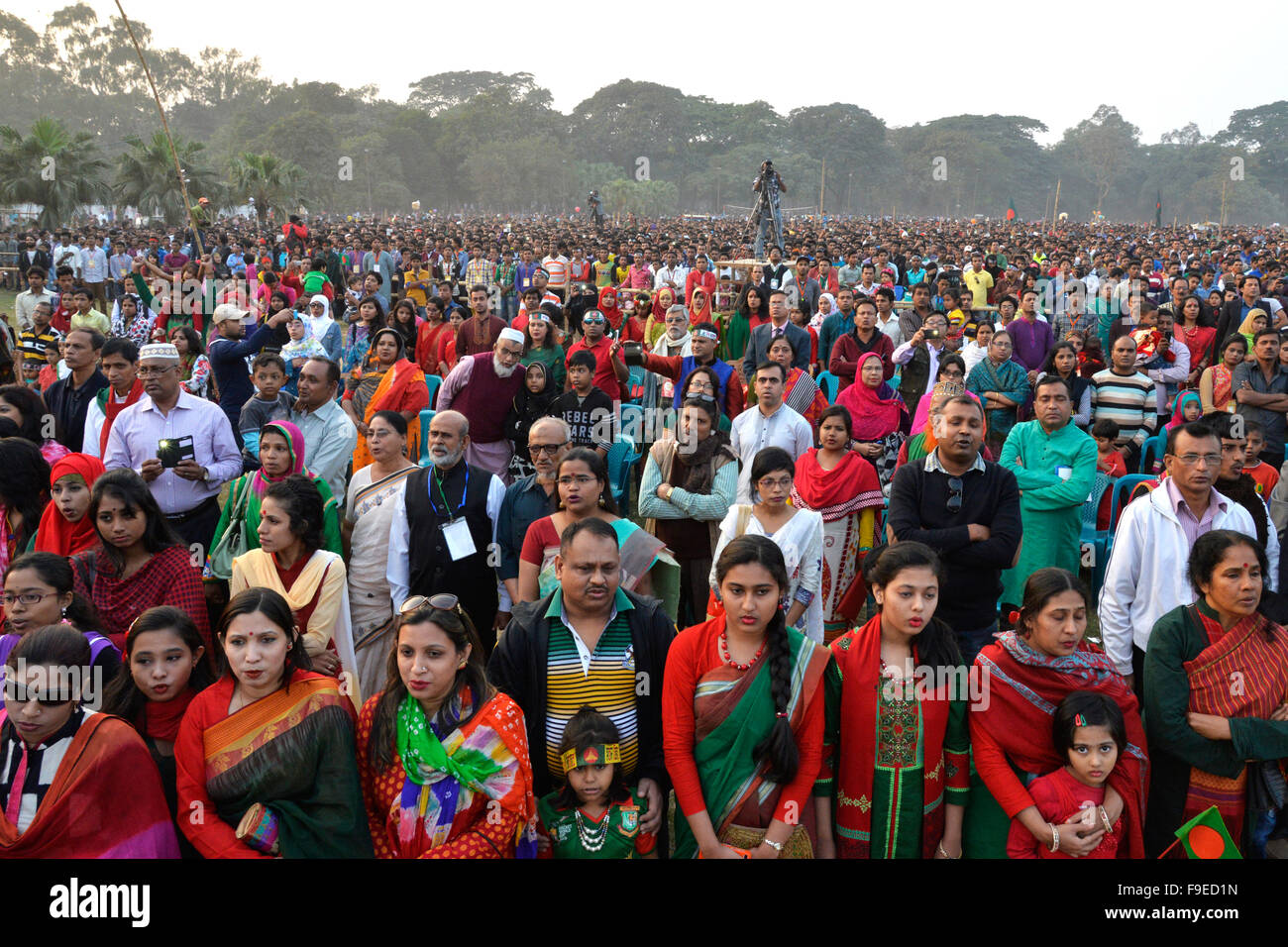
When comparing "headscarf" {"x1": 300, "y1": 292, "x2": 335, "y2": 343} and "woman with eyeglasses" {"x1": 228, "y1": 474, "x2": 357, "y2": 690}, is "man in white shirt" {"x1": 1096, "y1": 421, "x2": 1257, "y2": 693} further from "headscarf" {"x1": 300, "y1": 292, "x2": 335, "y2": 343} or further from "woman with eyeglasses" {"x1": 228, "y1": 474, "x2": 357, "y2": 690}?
"headscarf" {"x1": 300, "y1": 292, "x2": 335, "y2": 343}

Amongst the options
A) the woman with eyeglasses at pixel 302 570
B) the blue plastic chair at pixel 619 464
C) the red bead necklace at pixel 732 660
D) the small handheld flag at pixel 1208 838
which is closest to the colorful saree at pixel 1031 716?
the small handheld flag at pixel 1208 838

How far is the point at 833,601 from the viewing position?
13.9 feet

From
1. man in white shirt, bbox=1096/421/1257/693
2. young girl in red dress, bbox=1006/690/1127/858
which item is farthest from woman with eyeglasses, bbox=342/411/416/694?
man in white shirt, bbox=1096/421/1257/693

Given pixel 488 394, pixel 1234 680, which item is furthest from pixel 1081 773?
pixel 488 394

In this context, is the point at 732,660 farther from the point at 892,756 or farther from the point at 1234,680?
the point at 1234,680

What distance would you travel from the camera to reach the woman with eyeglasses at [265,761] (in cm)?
234

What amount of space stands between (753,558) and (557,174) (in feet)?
219

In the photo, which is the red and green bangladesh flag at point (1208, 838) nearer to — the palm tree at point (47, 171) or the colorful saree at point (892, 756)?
the colorful saree at point (892, 756)

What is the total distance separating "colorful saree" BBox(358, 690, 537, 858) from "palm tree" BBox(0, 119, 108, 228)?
1128 inches

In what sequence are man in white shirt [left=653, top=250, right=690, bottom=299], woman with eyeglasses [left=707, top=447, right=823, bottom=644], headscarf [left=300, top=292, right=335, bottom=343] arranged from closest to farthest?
woman with eyeglasses [left=707, top=447, right=823, bottom=644] < headscarf [left=300, top=292, right=335, bottom=343] < man in white shirt [left=653, top=250, right=690, bottom=299]

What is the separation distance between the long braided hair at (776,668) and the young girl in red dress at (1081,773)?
25.7 inches

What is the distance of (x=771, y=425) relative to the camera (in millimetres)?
4715

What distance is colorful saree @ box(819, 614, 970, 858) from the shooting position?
256cm
